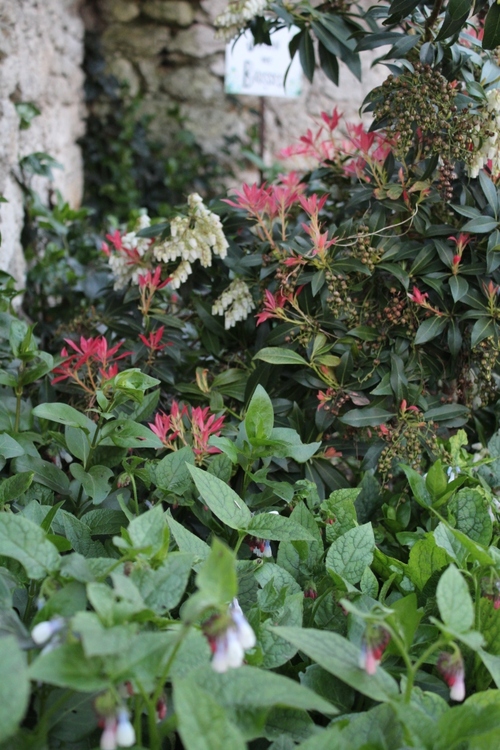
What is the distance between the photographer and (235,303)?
1.35 m

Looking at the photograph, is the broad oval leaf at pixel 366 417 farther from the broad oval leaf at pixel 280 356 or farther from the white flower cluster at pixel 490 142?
the white flower cluster at pixel 490 142

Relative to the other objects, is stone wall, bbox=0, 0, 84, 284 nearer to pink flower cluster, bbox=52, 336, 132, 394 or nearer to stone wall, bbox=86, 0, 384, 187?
stone wall, bbox=86, 0, 384, 187

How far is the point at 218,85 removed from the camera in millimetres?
3455

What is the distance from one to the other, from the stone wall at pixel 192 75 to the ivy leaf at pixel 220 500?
282cm

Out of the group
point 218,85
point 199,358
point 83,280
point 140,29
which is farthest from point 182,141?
point 199,358

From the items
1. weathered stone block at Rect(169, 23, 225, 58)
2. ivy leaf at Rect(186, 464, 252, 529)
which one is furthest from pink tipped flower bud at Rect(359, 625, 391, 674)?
weathered stone block at Rect(169, 23, 225, 58)

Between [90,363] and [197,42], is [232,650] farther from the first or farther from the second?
[197,42]

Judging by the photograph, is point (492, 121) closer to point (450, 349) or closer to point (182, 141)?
point (450, 349)

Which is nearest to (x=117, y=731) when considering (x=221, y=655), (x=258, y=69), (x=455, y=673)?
(x=221, y=655)

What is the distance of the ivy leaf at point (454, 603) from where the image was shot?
0.69 meters

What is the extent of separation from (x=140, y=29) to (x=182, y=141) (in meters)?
0.55

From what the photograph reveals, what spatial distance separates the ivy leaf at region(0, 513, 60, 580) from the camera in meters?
0.72

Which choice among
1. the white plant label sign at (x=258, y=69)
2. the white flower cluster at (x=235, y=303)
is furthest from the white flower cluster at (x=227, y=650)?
the white plant label sign at (x=258, y=69)

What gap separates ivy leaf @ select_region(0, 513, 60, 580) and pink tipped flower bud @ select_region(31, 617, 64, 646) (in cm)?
7
